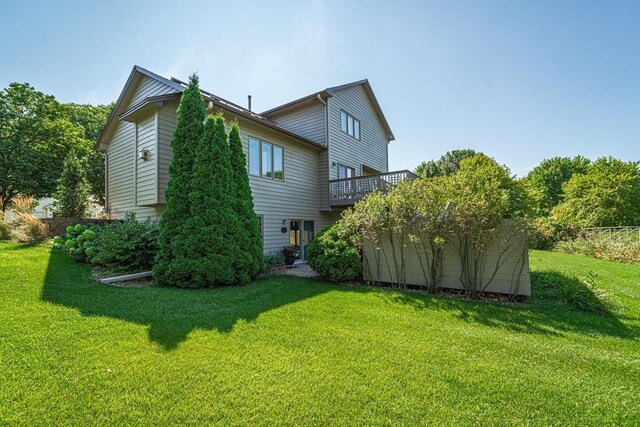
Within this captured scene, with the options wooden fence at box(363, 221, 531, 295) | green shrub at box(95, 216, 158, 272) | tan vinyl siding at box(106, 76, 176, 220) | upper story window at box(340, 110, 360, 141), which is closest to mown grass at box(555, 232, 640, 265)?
wooden fence at box(363, 221, 531, 295)

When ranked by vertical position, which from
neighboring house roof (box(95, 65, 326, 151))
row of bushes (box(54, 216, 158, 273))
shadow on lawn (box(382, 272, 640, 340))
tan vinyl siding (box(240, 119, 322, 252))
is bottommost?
shadow on lawn (box(382, 272, 640, 340))

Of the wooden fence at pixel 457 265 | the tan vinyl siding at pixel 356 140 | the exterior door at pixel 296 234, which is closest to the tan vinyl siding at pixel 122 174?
the exterior door at pixel 296 234

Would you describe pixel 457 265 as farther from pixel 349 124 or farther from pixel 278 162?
pixel 349 124

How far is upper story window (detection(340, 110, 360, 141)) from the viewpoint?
14.0 metres

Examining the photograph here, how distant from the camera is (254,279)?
24.2 feet

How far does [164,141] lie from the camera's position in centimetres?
843

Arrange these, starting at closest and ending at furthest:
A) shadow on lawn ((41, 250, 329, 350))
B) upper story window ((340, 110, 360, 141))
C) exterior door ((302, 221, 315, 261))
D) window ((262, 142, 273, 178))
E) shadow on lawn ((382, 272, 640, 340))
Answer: shadow on lawn ((41, 250, 329, 350))
shadow on lawn ((382, 272, 640, 340))
window ((262, 142, 273, 178))
exterior door ((302, 221, 315, 261))
upper story window ((340, 110, 360, 141))

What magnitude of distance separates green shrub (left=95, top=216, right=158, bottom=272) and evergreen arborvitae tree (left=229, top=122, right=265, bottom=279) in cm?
244

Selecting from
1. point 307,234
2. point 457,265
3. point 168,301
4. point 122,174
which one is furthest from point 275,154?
point 457,265

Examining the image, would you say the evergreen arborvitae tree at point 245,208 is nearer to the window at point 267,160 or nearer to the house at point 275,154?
the house at point 275,154

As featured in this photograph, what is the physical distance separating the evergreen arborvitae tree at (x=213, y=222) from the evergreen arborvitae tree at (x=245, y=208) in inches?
8.4

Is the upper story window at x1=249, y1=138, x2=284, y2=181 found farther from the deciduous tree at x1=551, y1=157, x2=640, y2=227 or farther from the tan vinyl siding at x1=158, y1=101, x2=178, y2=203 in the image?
the deciduous tree at x1=551, y1=157, x2=640, y2=227

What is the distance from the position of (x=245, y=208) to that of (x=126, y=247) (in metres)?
3.06

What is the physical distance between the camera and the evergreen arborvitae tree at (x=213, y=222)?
6.38 meters
